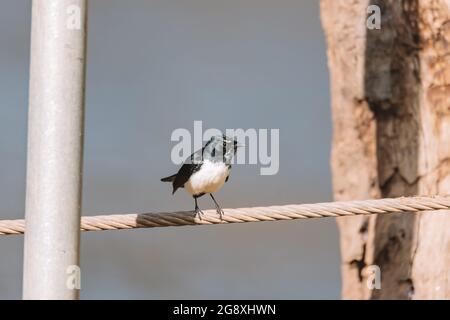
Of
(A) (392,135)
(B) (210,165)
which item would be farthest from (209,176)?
(A) (392,135)

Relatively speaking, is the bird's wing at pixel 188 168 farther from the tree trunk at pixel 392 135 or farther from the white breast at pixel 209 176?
the tree trunk at pixel 392 135

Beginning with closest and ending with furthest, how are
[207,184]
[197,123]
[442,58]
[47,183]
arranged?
[47,183], [207,184], [442,58], [197,123]

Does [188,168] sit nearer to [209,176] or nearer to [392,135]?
[209,176]

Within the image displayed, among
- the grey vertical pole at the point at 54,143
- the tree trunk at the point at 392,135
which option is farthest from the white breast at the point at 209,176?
the tree trunk at the point at 392,135

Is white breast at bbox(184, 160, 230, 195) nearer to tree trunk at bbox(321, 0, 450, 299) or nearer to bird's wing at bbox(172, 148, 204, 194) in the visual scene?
bird's wing at bbox(172, 148, 204, 194)

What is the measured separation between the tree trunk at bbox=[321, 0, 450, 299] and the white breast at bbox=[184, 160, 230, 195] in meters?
2.41

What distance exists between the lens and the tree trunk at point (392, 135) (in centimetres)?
701

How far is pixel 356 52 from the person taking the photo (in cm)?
740

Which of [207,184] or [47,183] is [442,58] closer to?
[207,184]
